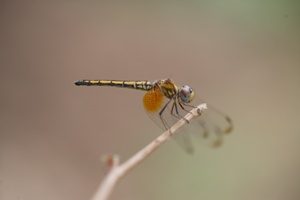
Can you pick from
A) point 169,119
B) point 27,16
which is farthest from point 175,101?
point 27,16

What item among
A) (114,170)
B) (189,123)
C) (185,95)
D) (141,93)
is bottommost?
(114,170)

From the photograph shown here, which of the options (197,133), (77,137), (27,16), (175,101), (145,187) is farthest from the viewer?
(27,16)

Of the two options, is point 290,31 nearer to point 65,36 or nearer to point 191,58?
point 191,58

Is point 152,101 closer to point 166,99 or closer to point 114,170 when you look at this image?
point 166,99

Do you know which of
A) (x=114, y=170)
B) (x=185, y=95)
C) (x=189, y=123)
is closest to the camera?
(x=114, y=170)

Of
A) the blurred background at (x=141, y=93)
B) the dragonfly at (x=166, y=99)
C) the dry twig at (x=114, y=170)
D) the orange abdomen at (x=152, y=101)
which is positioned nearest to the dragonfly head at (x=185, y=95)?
the dragonfly at (x=166, y=99)

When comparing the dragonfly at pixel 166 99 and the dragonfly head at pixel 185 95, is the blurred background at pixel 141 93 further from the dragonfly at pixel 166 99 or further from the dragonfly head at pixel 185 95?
the dragonfly head at pixel 185 95

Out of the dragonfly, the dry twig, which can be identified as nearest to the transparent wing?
the dragonfly

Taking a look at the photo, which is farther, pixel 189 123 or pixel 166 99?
pixel 166 99

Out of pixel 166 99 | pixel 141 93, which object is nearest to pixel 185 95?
pixel 166 99
